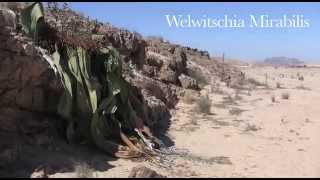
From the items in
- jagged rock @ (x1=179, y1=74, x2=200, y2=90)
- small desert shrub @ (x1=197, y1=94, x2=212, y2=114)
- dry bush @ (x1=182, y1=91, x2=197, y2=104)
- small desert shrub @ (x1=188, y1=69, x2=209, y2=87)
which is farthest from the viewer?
small desert shrub @ (x1=188, y1=69, x2=209, y2=87)

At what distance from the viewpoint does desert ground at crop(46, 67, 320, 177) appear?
9016 mm

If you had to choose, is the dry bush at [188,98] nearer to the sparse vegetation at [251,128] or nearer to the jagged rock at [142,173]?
the sparse vegetation at [251,128]

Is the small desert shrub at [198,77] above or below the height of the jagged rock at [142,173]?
below

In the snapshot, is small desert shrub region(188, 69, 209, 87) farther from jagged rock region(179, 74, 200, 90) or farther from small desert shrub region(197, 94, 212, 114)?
small desert shrub region(197, 94, 212, 114)

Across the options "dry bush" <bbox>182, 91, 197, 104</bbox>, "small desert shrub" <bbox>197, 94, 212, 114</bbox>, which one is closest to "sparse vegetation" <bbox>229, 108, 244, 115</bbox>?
"small desert shrub" <bbox>197, 94, 212, 114</bbox>

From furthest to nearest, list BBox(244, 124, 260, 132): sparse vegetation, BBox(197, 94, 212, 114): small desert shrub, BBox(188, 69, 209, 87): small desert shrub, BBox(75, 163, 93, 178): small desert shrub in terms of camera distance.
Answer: BBox(188, 69, 209, 87): small desert shrub
BBox(197, 94, 212, 114): small desert shrub
BBox(244, 124, 260, 132): sparse vegetation
BBox(75, 163, 93, 178): small desert shrub

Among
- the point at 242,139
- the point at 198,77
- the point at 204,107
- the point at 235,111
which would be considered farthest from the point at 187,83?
the point at 242,139

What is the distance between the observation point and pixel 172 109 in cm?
1525

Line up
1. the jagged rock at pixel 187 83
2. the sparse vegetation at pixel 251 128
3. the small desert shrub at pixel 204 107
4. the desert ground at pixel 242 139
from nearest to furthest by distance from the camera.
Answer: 1. the desert ground at pixel 242 139
2. the sparse vegetation at pixel 251 128
3. the small desert shrub at pixel 204 107
4. the jagged rock at pixel 187 83

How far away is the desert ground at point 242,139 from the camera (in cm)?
902

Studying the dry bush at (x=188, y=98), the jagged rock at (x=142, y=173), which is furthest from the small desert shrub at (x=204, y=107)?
the jagged rock at (x=142, y=173)

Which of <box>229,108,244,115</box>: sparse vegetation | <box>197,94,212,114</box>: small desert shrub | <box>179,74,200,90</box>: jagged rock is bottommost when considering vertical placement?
<box>229,108,244,115</box>: sparse vegetation

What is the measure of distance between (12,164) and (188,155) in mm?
3543

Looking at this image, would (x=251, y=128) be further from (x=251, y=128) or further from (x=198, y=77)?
(x=198, y=77)
